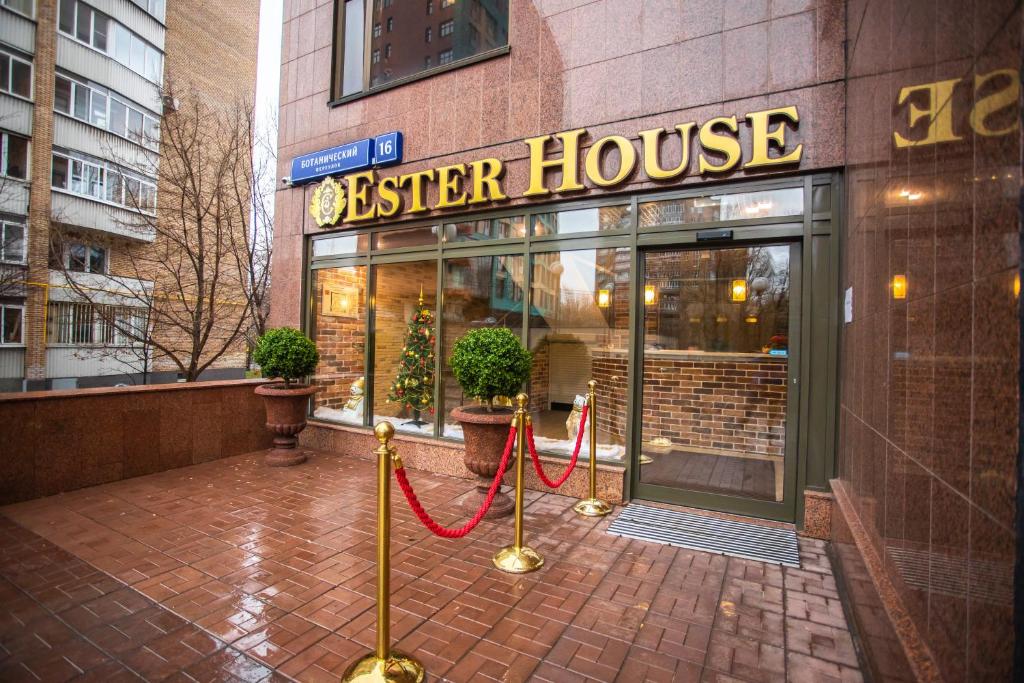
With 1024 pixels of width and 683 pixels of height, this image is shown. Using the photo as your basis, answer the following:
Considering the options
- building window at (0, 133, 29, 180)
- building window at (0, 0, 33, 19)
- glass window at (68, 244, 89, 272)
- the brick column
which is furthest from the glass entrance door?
building window at (0, 0, 33, 19)

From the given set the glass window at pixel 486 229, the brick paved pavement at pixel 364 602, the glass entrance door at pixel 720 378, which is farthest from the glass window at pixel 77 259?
the glass entrance door at pixel 720 378

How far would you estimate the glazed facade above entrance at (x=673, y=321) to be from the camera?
4.73 m

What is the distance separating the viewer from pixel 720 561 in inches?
158

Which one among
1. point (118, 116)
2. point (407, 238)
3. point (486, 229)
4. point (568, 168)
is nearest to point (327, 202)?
point (407, 238)

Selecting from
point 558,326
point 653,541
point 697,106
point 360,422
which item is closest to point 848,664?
point 653,541

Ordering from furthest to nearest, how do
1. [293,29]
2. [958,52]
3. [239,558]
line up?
[293,29]
[239,558]
[958,52]

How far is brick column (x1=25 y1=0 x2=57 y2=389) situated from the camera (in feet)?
53.1

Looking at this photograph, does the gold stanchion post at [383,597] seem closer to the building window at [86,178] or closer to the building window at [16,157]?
the building window at [86,178]

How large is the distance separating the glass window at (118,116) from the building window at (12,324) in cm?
788

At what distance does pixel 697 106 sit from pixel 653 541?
4.33 meters

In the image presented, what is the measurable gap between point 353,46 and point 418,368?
542 cm

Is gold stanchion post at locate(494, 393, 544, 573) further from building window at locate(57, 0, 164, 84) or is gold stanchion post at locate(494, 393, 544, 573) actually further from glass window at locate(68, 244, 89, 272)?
building window at locate(57, 0, 164, 84)

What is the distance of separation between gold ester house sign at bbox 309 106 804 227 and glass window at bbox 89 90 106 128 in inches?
706

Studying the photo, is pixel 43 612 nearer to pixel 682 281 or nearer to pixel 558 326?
pixel 558 326
